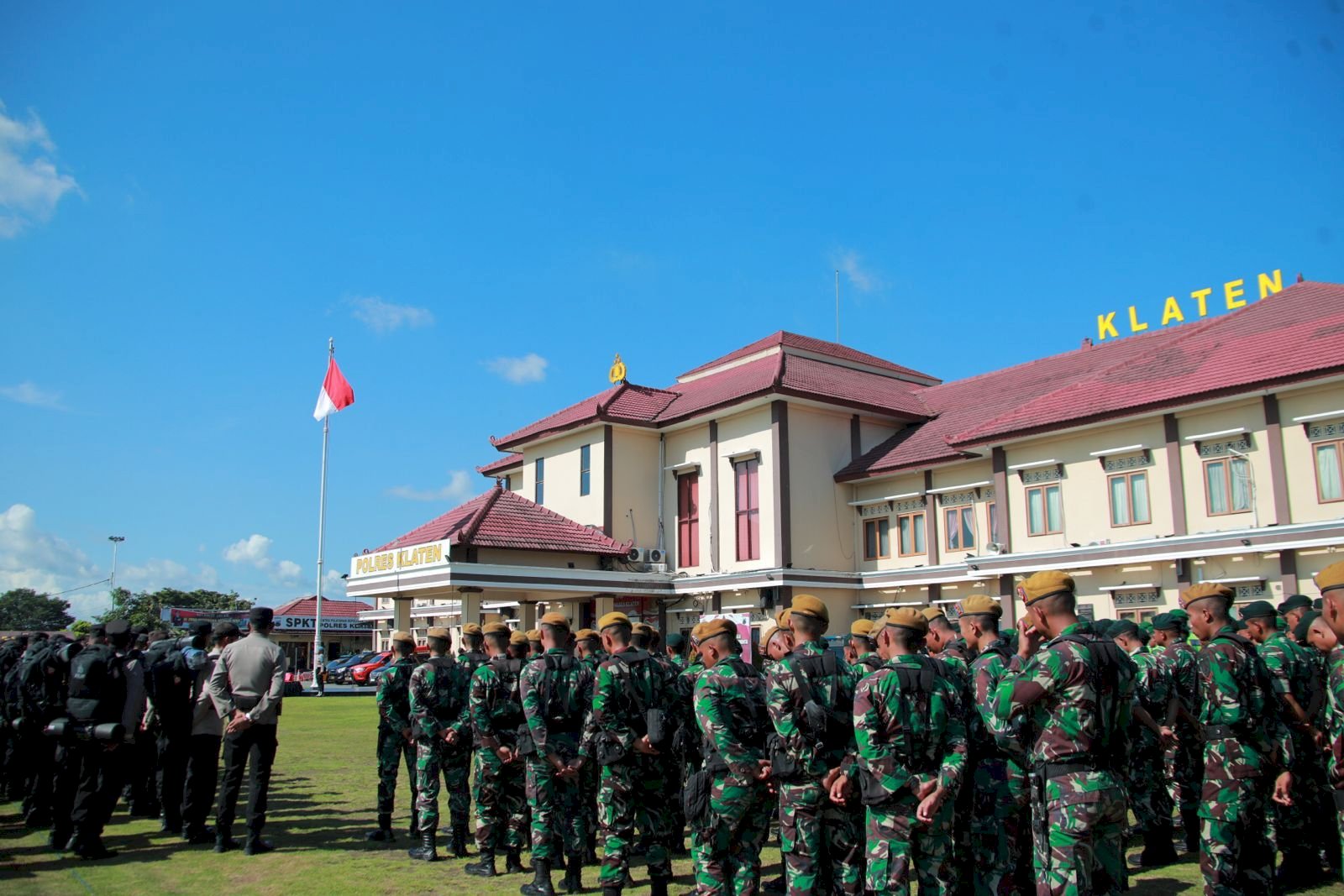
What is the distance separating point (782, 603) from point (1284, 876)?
718 inches

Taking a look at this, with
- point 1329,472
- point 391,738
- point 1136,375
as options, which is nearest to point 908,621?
point 391,738

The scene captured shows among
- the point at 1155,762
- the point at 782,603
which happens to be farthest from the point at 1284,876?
the point at 782,603

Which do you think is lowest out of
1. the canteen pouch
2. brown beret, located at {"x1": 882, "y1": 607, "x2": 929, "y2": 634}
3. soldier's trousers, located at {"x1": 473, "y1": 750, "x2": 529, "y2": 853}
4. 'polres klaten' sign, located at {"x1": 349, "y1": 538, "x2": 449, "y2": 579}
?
soldier's trousers, located at {"x1": 473, "y1": 750, "x2": 529, "y2": 853}

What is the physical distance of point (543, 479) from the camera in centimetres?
3188

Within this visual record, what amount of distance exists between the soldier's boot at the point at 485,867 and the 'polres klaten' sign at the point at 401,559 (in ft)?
52.5

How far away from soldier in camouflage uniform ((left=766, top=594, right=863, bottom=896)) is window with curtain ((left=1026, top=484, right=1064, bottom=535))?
17.9 metres

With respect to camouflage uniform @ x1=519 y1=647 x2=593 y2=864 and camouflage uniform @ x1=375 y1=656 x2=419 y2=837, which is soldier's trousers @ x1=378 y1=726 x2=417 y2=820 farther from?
camouflage uniform @ x1=519 y1=647 x2=593 y2=864

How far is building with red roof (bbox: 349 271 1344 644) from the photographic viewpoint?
1903cm

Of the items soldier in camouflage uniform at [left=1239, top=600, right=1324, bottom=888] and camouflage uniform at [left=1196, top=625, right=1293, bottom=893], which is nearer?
camouflage uniform at [left=1196, top=625, right=1293, bottom=893]

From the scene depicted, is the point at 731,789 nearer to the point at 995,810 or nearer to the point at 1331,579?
the point at 995,810

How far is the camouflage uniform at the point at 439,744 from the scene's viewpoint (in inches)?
359

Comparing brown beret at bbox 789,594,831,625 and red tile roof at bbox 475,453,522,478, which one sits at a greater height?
red tile roof at bbox 475,453,522,478

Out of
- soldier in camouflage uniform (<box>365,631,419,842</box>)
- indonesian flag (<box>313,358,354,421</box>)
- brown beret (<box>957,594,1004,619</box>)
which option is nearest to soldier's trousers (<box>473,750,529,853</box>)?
soldier in camouflage uniform (<box>365,631,419,842</box>)

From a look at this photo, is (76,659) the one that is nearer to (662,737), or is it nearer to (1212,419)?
(662,737)
